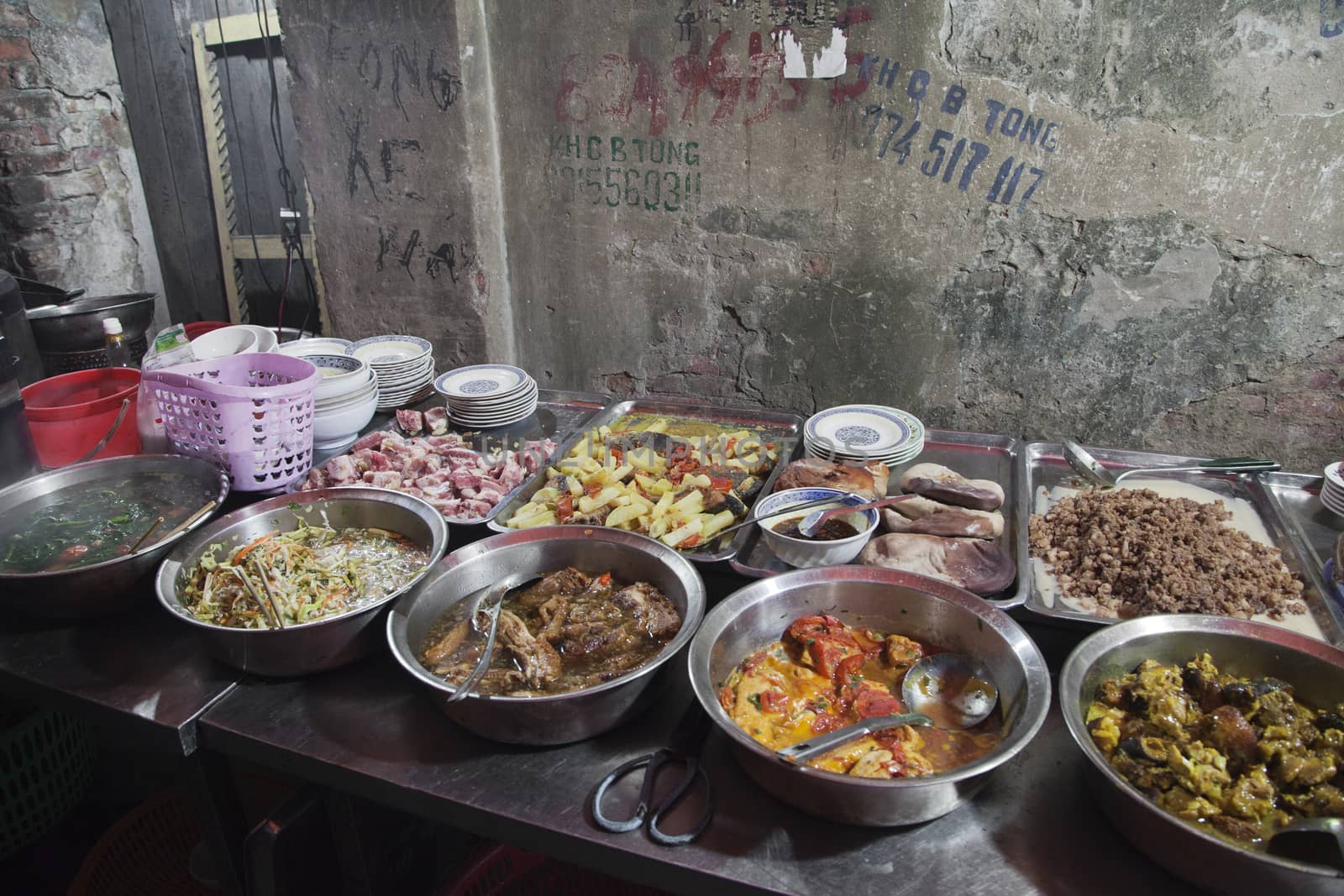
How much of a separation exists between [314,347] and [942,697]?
10.6ft

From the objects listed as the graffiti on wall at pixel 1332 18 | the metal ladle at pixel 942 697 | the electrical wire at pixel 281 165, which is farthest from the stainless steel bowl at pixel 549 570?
the electrical wire at pixel 281 165

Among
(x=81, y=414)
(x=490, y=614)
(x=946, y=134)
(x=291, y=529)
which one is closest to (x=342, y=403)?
(x=291, y=529)

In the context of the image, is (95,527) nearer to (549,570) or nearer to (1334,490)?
(549,570)

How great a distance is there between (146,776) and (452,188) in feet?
10.1

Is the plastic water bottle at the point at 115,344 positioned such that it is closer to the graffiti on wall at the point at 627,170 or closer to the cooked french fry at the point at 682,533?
the graffiti on wall at the point at 627,170

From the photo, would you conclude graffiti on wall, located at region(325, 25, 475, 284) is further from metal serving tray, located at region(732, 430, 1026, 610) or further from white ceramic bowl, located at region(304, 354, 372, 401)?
metal serving tray, located at region(732, 430, 1026, 610)

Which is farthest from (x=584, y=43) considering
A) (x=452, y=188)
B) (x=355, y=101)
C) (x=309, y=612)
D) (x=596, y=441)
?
(x=309, y=612)

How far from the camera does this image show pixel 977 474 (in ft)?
9.73

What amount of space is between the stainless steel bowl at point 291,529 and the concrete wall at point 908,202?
1697 millimetres

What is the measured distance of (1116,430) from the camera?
339 centimetres

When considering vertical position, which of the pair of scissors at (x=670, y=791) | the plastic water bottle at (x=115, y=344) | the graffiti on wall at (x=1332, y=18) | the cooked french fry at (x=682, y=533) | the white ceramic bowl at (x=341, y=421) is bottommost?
the pair of scissors at (x=670, y=791)

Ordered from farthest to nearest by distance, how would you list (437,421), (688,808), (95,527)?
1. (437,421)
2. (95,527)
3. (688,808)

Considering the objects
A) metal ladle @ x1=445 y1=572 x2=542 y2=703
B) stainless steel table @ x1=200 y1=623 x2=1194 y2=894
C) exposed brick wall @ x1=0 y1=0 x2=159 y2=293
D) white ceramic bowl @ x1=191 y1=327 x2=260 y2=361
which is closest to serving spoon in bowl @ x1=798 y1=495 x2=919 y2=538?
stainless steel table @ x1=200 y1=623 x2=1194 y2=894

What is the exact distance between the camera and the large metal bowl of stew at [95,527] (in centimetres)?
206
